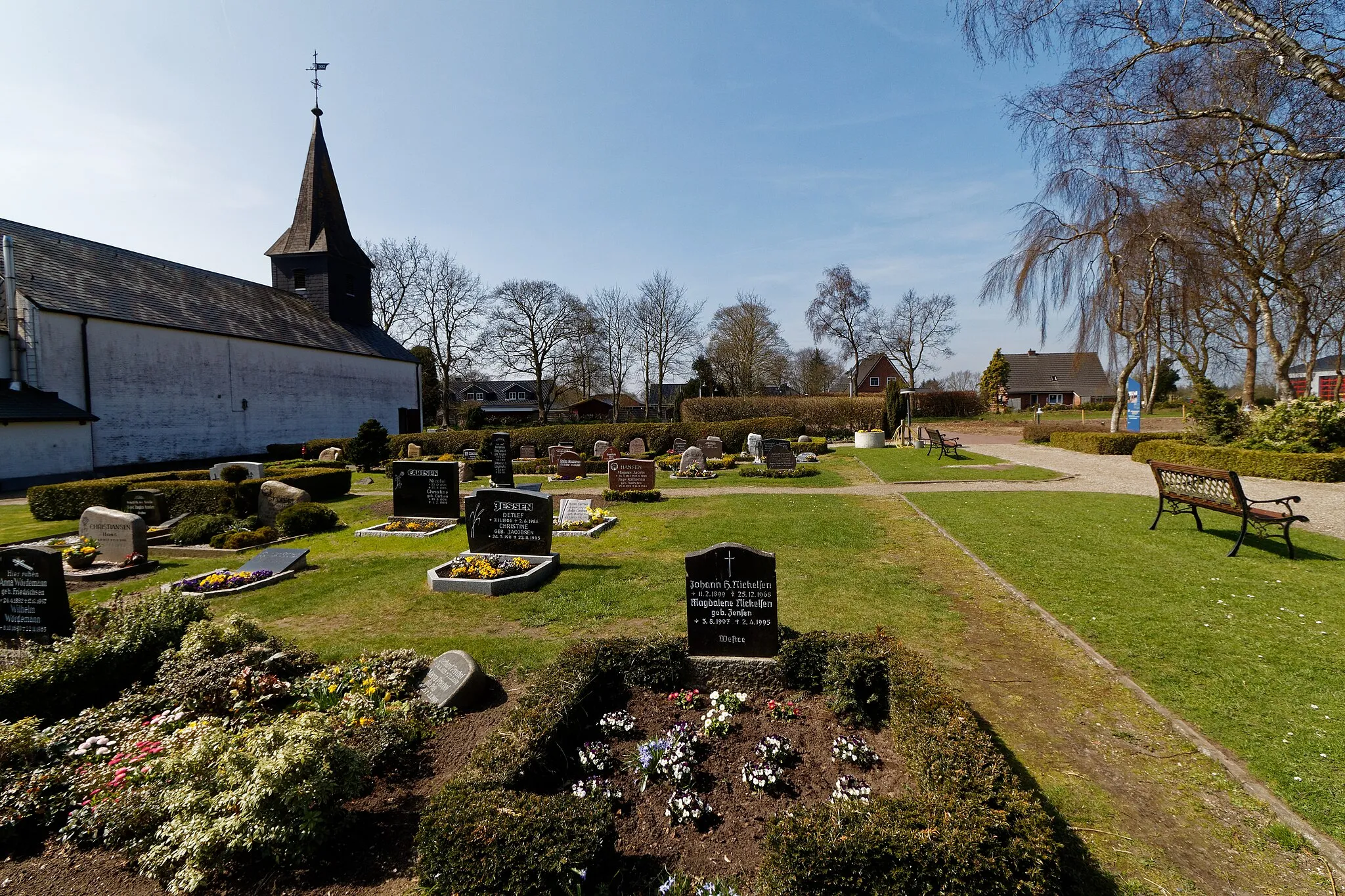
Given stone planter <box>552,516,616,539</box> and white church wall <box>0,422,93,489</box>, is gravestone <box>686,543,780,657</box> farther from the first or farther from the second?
white church wall <box>0,422,93,489</box>

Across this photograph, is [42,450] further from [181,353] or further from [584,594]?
[584,594]

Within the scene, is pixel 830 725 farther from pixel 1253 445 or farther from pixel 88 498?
pixel 1253 445

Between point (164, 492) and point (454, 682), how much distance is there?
13.4m

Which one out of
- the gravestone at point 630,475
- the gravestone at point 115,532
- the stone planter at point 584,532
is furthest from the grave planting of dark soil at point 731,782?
the gravestone at point 630,475

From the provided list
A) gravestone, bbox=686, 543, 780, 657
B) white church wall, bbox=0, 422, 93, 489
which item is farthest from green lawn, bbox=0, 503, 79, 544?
gravestone, bbox=686, 543, 780, 657

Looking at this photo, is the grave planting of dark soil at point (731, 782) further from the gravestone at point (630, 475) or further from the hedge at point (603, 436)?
the hedge at point (603, 436)

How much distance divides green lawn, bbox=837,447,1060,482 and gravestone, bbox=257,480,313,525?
15.1 metres

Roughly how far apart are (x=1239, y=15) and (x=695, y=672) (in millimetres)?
8836

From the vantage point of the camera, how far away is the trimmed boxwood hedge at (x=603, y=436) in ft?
95.6

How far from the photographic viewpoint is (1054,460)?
67.9 ft

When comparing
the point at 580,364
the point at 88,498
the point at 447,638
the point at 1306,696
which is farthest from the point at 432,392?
the point at 1306,696

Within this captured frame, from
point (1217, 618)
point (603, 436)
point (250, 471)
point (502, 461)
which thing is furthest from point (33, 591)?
point (603, 436)

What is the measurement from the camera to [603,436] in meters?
30.1

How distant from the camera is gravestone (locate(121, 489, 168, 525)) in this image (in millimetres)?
12789
